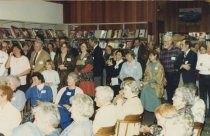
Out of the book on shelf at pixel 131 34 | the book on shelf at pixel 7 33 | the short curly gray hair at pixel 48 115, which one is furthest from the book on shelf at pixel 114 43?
the short curly gray hair at pixel 48 115

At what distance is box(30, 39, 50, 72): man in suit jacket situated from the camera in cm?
832

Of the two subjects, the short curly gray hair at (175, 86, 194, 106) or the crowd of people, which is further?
the short curly gray hair at (175, 86, 194, 106)

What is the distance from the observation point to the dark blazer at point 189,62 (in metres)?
7.91

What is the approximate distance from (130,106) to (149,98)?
3.17 m

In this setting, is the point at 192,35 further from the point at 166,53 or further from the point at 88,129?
the point at 88,129

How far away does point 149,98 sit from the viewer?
826 centimetres

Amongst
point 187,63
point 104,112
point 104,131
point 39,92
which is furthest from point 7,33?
point 104,131

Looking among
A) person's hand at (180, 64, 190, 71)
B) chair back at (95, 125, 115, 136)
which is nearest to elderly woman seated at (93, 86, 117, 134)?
chair back at (95, 125, 115, 136)

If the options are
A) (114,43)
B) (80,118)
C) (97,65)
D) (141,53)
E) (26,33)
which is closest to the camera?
(80,118)

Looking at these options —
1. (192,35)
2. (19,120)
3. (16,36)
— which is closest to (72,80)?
(19,120)

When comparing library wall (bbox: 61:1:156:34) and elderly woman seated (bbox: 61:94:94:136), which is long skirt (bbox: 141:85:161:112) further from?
library wall (bbox: 61:1:156:34)

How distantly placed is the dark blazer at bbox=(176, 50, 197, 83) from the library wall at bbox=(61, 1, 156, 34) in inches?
220

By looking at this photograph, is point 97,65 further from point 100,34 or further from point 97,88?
point 97,88

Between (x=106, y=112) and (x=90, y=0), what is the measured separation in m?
10.4
